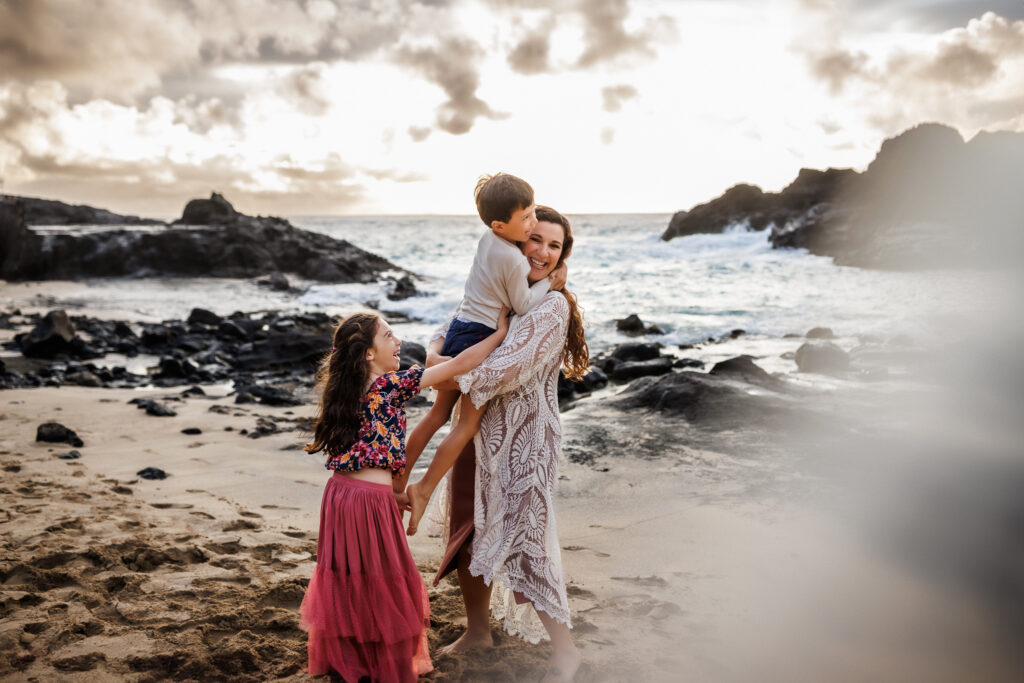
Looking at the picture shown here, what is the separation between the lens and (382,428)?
9.92 feet

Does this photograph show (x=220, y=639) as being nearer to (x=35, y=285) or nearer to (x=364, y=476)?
(x=364, y=476)

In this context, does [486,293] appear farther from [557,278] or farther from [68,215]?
[68,215]

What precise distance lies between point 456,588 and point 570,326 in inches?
72.2

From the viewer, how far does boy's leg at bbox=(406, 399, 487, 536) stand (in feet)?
10.1

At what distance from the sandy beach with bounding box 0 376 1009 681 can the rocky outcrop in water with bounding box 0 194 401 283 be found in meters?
25.6

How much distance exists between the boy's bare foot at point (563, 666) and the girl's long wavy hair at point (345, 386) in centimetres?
130

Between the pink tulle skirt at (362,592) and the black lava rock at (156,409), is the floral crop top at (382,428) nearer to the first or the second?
the pink tulle skirt at (362,592)

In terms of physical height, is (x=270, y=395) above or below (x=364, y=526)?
below

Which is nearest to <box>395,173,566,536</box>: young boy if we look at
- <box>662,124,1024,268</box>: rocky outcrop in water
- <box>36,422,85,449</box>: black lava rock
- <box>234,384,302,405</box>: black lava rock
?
<box>36,422,85,449</box>: black lava rock

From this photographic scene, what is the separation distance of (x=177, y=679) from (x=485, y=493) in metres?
1.55

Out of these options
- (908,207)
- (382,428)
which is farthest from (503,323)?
(908,207)

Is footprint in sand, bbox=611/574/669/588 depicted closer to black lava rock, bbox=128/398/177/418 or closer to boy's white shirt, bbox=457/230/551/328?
boy's white shirt, bbox=457/230/551/328

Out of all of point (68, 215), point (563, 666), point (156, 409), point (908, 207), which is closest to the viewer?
point (563, 666)

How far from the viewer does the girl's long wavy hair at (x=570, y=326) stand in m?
3.28
